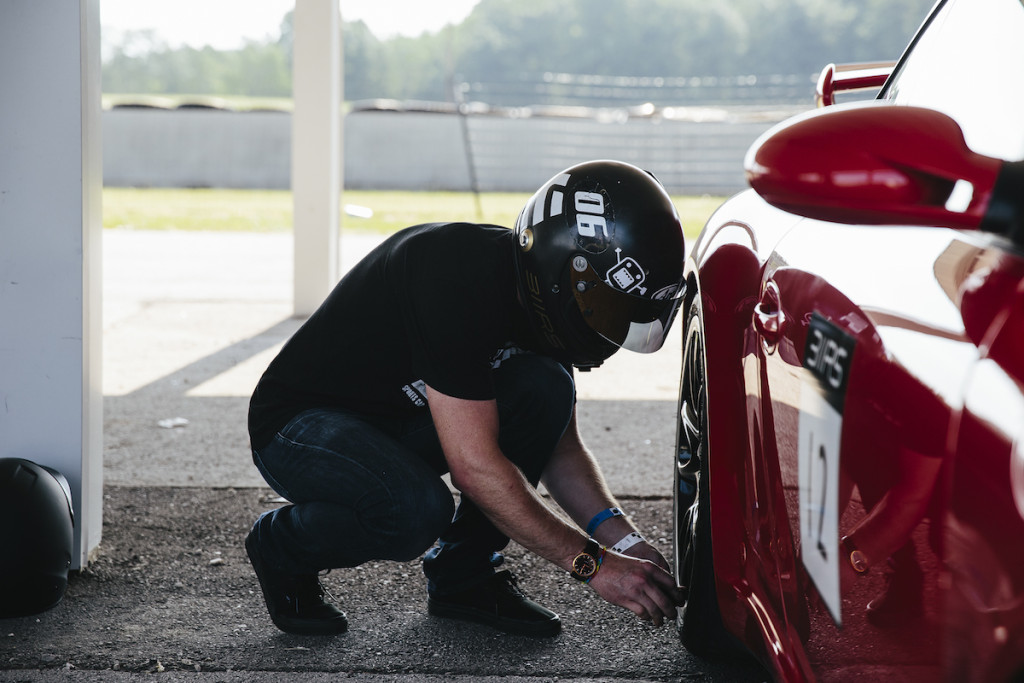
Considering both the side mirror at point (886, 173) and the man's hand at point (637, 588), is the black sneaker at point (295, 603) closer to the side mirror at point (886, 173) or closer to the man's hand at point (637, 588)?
the man's hand at point (637, 588)

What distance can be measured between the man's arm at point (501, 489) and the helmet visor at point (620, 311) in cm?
29

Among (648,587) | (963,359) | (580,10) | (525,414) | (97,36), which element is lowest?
(648,587)

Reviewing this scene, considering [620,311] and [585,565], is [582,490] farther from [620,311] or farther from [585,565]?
[620,311]

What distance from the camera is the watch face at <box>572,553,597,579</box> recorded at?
→ 2143 mm

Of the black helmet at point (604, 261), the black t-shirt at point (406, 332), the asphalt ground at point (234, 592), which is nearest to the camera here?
the black helmet at point (604, 261)

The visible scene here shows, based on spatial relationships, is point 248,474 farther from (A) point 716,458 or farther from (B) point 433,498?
(A) point 716,458

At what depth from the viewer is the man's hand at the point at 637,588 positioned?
6.95ft

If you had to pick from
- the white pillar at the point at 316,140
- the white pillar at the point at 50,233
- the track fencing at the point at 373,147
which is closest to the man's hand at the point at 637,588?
the white pillar at the point at 50,233

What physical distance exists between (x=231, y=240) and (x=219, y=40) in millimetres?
36894

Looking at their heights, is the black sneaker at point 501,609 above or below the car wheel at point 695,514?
below

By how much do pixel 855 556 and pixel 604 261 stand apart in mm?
939

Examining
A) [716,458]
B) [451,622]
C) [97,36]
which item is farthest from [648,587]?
[97,36]

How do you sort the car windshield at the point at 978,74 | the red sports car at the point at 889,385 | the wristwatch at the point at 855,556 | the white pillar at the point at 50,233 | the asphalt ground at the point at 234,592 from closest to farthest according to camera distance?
the red sports car at the point at 889,385
the wristwatch at the point at 855,556
the car windshield at the point at 978,74
the asphalt ground at the point at 234,592
the white pillar at the point at 50,233

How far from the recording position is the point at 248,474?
3.89 meters
